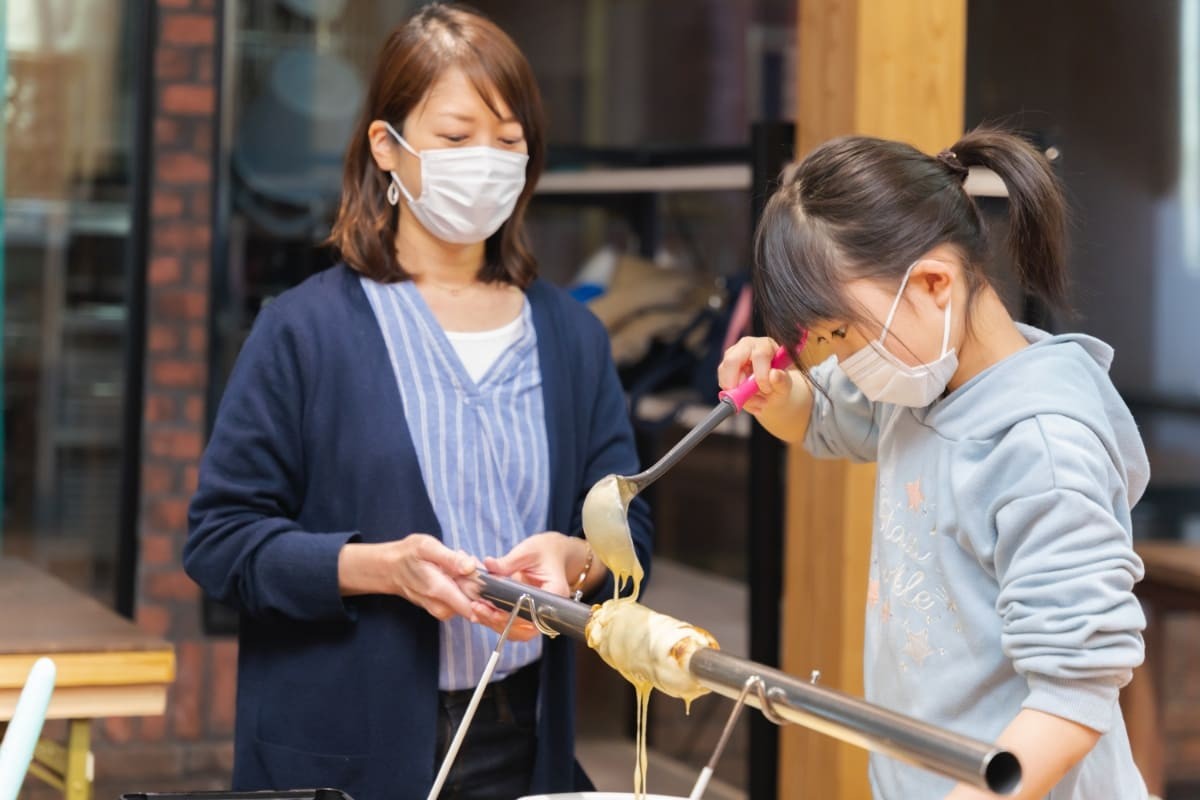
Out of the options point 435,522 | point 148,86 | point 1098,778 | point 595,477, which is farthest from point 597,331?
point 148,86

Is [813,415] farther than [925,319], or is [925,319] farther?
[813,415]

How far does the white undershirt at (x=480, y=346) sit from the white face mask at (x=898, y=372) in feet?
1.72

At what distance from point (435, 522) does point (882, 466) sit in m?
0.49

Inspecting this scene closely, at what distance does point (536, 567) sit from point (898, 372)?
46cm

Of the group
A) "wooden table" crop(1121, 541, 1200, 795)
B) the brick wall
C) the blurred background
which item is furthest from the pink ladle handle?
the brick wall

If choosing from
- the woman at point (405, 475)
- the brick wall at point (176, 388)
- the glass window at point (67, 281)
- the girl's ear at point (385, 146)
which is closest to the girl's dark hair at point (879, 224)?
the woman at point (405, 475)

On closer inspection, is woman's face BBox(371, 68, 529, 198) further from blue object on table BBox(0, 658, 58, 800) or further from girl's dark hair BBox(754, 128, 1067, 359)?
blue object on table BBox(0, 658, 58, 800)

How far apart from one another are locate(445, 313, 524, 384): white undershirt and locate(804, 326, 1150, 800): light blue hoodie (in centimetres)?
48

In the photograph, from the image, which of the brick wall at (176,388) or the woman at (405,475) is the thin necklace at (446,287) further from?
the brick wall at (176,388)

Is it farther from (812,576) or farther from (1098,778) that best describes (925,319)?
(812,576)

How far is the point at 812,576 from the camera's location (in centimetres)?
243

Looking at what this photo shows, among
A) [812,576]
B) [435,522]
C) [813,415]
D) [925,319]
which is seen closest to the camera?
[925,319]

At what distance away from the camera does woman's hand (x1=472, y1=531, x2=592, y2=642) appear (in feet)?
4.87

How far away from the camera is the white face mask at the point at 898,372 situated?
1.25 m
